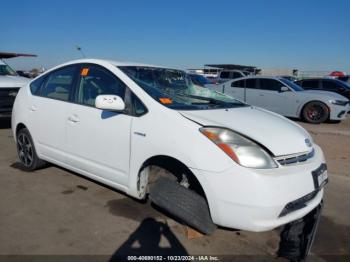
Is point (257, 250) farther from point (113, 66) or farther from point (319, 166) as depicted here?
point (113, 66)

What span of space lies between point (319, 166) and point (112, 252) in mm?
1965

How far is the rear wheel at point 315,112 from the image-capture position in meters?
10.5

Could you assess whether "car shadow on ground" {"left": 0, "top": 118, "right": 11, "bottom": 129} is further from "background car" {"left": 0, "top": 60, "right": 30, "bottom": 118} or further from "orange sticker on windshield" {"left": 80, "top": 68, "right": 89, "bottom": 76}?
"orange sticker on windshield" {"left": 80, "top": 68, "right": 89, "bottom": 76}

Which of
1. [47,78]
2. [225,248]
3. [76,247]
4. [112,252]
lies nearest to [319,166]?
[225,248]

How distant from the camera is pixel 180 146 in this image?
8.92ft

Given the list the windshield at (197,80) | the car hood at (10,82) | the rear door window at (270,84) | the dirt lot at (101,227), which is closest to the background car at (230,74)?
the windshield at (197,80)

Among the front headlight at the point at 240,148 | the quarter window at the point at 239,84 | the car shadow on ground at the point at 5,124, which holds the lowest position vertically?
the car shadow on ground at the point at 5,124

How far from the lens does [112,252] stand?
8.97 feet

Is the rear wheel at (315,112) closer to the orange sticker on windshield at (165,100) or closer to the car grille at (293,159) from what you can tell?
the car grille at (293,159)

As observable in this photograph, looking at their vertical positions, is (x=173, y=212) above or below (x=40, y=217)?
above

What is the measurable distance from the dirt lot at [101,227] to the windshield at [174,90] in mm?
1218

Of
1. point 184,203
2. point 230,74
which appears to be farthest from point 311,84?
point 184,203

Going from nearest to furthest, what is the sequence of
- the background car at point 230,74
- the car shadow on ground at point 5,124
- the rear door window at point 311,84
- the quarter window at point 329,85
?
the car shadow on ground at point 5,124 < the quarter window at point 329,85 < the rear door window at point 311,84 < the background car at point 230,74

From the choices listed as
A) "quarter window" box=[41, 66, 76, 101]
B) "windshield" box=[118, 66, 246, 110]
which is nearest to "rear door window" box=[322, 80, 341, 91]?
"windshield" box=[118, 66, 246, 110]
